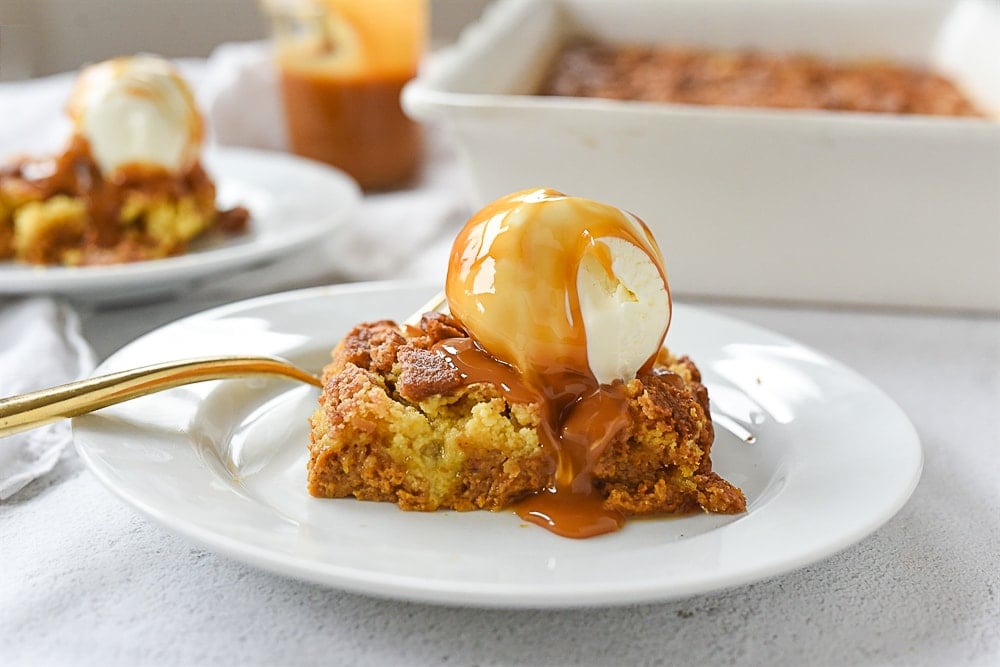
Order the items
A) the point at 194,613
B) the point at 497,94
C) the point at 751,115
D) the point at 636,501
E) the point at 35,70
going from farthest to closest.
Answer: the point at 35,70, the point at 497,94, the point at 751,115, the point at 636,501, the point at 194,613

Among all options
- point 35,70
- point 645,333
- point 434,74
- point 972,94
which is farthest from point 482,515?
point 35,70

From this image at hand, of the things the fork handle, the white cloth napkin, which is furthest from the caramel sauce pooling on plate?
the white cloth napkin

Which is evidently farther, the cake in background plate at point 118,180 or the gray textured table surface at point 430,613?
the cake in background plate at point 118,180

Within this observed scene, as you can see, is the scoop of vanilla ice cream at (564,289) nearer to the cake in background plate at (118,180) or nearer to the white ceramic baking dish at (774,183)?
the white ceramic baking dish at (774,183)

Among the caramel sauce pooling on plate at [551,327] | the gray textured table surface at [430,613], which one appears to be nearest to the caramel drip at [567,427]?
the caramel sauce pooling on plate at [551,327]

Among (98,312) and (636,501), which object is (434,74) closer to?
(98,312)

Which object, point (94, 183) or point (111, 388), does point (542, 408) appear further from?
point (94, 183)

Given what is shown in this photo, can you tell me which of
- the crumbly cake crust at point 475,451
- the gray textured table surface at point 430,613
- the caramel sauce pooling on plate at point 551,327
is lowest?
the gray textured table surface at point 430,613

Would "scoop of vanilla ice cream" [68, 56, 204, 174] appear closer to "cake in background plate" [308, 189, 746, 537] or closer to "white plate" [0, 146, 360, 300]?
"white plate" [0, 146, 360, 300]
